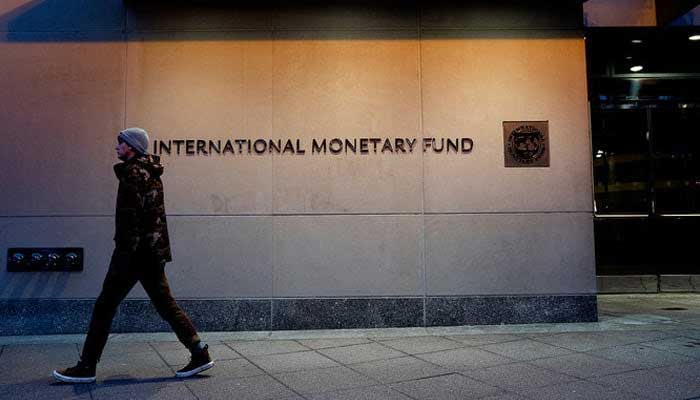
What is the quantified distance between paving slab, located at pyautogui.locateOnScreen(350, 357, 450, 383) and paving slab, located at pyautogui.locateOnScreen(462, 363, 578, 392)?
0.31 meters

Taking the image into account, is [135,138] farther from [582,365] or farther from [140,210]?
[582,365]

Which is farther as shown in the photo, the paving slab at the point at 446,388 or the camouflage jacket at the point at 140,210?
the camouflage jacket at the point at 140,210

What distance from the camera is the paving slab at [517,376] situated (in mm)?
4023

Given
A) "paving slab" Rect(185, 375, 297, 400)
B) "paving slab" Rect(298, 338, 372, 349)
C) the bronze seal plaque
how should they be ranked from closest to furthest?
"paving slab" Rect(185, 375, 297, 400) < "paving slab" Rect(298, 338, 372, 349) < the bronze seal plaque

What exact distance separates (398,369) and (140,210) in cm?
253

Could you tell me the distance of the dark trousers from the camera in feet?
13.7

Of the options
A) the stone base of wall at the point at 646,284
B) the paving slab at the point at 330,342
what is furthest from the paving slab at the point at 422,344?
the stone base of wall at the point at 646,284

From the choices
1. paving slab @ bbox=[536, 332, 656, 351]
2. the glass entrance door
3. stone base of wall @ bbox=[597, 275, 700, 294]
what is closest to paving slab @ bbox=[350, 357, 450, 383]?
paving slab @ bbox=[536, 332, 656, 351]

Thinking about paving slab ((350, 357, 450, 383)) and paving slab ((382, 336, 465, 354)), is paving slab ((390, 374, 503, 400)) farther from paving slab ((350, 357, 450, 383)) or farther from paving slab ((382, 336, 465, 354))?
paving slab ((382, 336, 465, 354))

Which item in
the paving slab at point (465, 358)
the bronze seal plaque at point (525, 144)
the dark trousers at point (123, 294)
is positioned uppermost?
the bronze seal plaque at point (525, 144)

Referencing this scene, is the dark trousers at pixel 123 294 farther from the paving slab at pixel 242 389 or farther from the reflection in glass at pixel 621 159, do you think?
the reflection in glass at pixel 621 159

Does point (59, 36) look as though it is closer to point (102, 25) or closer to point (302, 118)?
point (102, 25)

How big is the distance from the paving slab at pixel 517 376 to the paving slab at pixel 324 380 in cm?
91

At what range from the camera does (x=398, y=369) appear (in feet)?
14.8
